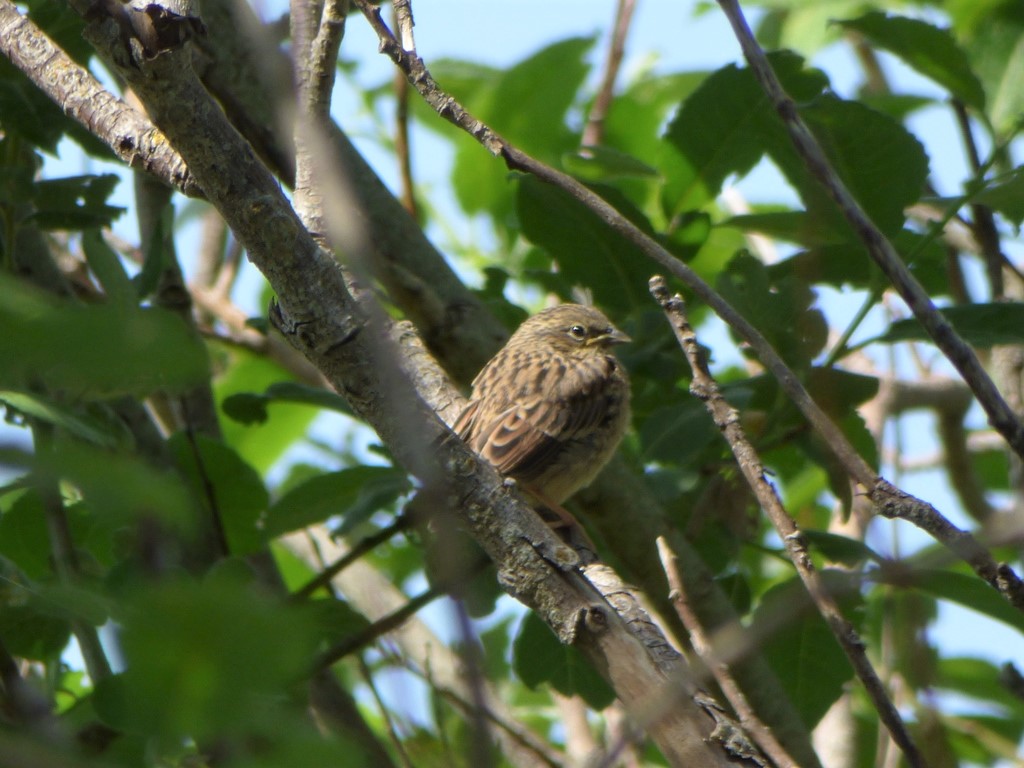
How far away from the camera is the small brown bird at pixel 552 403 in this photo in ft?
14.9

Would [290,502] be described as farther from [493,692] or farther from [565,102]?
[565,102]

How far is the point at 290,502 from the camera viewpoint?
3887mm

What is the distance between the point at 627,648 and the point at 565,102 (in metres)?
3.36

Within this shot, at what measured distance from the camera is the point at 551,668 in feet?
12.7

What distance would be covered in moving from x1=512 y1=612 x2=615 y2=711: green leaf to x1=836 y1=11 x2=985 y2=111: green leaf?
2096mm

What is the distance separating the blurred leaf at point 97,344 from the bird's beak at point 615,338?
3.45 meters

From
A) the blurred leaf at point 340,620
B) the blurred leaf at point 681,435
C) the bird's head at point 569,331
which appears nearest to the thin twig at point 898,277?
the blurred leaf at point 681,435

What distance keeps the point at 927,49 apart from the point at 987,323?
92cm

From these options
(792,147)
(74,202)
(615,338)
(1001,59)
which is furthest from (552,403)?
(74,202)

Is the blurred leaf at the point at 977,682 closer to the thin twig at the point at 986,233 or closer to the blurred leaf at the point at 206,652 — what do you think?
the thin twig at the point at 986,233

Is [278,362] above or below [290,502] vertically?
above

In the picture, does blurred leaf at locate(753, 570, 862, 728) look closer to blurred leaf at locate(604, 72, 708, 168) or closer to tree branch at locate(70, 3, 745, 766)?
tree branch at locate(70, 3, 745, 766)

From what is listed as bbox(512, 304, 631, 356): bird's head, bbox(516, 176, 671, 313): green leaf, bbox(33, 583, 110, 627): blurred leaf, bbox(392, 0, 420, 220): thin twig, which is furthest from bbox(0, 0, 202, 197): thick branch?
bbox(512, 304, 631, 356): bird's head

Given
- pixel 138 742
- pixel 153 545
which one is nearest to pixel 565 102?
pixel 138 742
